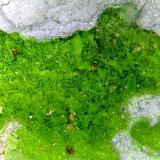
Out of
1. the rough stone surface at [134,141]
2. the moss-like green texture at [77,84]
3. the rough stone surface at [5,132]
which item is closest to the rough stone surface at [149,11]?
the moss-like green texture at [77,84]

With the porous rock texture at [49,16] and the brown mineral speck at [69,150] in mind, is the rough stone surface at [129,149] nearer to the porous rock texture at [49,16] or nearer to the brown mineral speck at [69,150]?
the brown mineral speck at [69,150]

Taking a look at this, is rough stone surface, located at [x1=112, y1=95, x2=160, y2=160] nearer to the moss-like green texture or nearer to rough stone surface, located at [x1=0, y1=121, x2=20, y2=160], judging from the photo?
the moss-like green texture

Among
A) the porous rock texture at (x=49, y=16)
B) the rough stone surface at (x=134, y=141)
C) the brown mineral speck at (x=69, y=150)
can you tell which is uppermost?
the porous rock texture at (x=49, y=16)

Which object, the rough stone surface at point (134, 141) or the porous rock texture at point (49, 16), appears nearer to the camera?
the porous rock texture at point (49, 16)

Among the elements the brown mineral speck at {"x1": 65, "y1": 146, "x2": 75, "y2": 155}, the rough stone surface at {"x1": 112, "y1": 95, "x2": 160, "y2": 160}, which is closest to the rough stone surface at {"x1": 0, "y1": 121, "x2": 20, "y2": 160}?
the brown mineral speck at {"x1": 65, "y1": 146, "x2": 75, "y2": 155}

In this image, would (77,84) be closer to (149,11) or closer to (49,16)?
(49,16)

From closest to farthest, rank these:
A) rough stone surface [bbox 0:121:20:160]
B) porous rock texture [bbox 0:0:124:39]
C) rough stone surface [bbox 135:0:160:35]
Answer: porous rock texture [bbox 0:0:124:39] → rough stone surface [bbox 135:0:160:35] → rough stone surface [bbox 0:121:20:160]
